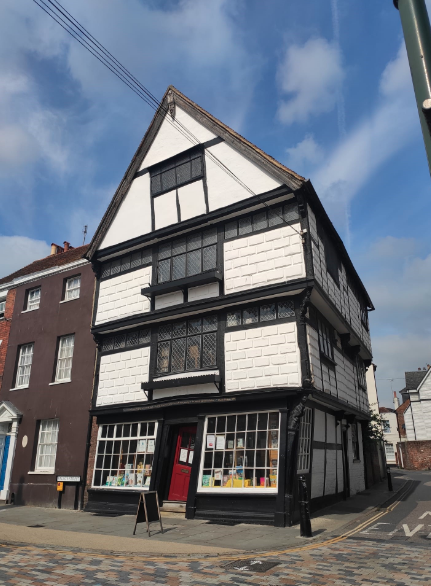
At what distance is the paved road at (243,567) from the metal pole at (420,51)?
5.88 meters

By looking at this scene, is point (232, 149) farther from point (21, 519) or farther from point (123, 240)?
point (21, 519)

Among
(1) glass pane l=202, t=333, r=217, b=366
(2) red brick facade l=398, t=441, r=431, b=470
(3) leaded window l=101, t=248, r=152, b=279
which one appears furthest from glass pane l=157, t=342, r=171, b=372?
(2) red brick facade l=398, t=441, r=431, b=470

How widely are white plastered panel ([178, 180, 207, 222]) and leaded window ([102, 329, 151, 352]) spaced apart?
13.5ft

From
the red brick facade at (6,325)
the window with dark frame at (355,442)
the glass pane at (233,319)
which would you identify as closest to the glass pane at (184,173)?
the glass pane at (233,319)

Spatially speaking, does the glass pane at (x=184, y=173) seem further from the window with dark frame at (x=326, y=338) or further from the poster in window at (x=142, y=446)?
the poster in window at (x=142, y=446)

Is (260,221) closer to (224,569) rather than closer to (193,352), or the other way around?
(193,352)

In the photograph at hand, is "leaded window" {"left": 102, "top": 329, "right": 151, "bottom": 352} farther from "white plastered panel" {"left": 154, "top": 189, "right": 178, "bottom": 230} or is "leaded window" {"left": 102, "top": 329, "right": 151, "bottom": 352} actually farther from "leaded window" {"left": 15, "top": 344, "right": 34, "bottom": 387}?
"leaded window" {"left": 15, "top": 344, "right": 34, "bottom": 387}

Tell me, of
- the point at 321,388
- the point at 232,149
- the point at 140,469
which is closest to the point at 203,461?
the point at 140,469

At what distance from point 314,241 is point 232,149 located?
410cm

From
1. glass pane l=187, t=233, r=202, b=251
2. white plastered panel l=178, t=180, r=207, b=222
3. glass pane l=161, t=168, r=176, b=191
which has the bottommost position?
glass pane l=187, t=233, r=202, b=251

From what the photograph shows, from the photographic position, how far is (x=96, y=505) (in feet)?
46.7

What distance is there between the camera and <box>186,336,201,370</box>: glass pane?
44.1ft

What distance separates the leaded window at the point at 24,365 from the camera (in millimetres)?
18422

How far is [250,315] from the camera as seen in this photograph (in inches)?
507
